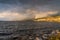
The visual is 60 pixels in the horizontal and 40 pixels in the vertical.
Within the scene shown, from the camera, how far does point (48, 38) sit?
785 cm

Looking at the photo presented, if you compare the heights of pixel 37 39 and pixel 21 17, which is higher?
pixel 21 17

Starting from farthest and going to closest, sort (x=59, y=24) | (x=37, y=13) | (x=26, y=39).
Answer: (x=59, y=24) → (x=37, y=13) → (x=26, y=39)

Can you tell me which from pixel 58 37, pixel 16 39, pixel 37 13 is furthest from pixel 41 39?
pixel 37 13

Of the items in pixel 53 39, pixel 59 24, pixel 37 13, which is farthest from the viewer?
pixel 59 24

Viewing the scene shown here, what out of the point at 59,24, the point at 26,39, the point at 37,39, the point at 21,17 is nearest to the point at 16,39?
the point at 26,39

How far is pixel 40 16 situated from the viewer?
1226 cm

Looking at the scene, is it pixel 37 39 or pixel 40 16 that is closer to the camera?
pixel 37 39

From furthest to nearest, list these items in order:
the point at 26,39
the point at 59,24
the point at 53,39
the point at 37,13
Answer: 1. the point at 59,24
2. the point at 37,13
3. the point at 26,39
4. the point at 53,39

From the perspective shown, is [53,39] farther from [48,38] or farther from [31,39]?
[31,39]

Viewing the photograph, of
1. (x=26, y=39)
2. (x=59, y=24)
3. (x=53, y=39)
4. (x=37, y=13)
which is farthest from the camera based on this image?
(x=59, y=24)

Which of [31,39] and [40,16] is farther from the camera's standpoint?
[40,16]

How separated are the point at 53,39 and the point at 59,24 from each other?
8129 millimetres

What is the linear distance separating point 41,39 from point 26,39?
89cm

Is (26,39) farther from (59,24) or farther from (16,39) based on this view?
(59,24)
